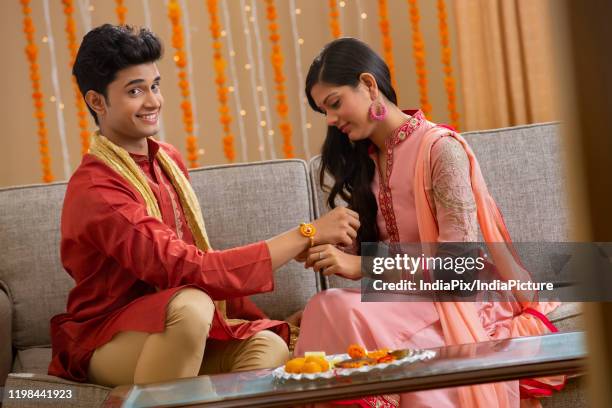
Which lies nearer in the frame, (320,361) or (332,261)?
(320,361)

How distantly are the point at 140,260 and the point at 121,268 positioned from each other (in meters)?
0.11

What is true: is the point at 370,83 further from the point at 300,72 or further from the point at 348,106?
the point at 300,72

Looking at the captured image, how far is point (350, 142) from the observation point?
6.91 ft

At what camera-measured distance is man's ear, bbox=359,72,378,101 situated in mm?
1968

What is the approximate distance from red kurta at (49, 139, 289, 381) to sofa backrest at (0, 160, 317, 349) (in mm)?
368

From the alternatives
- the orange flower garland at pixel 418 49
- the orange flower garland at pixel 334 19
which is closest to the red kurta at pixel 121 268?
the orange flower garland at pixel 334 19

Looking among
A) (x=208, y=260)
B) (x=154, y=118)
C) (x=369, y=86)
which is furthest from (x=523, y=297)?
(x=154, y=118)

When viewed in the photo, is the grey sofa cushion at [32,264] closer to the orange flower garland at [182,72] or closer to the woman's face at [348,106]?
the orange flower garland at [182,72]

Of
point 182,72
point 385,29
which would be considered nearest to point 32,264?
point 182,72

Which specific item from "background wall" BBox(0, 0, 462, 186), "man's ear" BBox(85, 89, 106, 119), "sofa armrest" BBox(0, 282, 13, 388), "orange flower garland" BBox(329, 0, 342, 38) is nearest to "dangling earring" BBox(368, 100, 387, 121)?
"man's ear" BBox(85, 89, 106, 119)

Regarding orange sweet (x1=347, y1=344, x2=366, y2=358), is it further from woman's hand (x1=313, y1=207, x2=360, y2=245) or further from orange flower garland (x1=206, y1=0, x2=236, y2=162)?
orange flower garland (x1=206, y1=0, x2=236, y2=162)

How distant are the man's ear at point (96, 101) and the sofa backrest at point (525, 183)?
85 centimetres

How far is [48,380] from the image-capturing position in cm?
187

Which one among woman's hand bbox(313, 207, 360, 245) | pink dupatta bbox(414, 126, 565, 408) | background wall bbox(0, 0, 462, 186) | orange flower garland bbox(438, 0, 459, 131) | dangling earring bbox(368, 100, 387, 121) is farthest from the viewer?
background wall bbox(0, 0, 462, 186)
